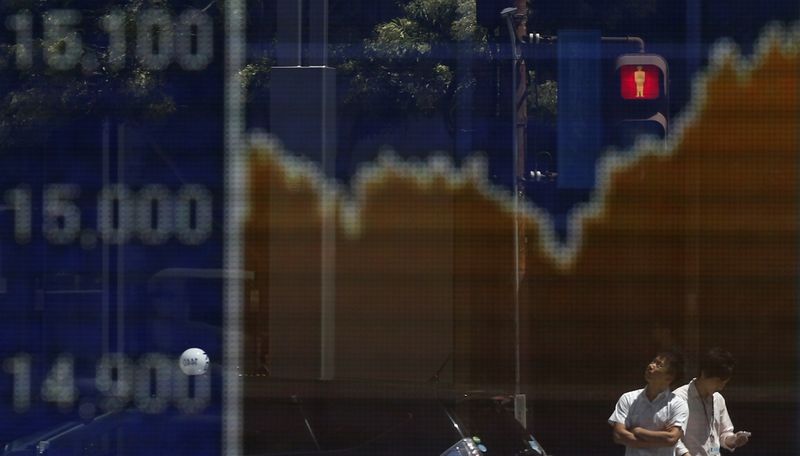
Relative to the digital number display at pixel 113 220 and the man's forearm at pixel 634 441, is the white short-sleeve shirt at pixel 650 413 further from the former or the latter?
the digital number display at pixel 113 220

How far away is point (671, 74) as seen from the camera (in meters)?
6.79

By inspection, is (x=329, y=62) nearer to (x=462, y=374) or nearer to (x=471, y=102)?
(x=471, y=102)

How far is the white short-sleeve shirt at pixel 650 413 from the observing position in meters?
6.44

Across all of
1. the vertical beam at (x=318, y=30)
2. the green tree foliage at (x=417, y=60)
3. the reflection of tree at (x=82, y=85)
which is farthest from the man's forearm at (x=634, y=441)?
the reflection of tree at (x=82, y=85)

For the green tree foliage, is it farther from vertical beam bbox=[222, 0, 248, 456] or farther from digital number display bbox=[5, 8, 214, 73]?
digital number display bbox=[5, 8, 214, 73]

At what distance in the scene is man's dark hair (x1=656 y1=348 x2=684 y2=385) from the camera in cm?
655

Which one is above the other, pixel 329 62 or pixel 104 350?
pixel 329 62

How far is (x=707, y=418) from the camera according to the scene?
6.51m

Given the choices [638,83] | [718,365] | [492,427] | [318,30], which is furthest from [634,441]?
[318,30]

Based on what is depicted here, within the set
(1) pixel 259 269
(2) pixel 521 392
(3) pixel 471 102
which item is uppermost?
(3) pixel 471 102

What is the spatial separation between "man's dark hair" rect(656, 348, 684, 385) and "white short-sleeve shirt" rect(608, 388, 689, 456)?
0.09 m

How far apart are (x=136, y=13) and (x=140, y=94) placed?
0.34 meters

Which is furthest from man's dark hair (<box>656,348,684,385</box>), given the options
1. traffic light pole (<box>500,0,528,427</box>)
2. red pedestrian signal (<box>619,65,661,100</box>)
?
red pedestrian signal (<box>619,65,661,100</box>)

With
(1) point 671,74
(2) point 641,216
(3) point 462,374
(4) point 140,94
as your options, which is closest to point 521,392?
(3) point 462,374
